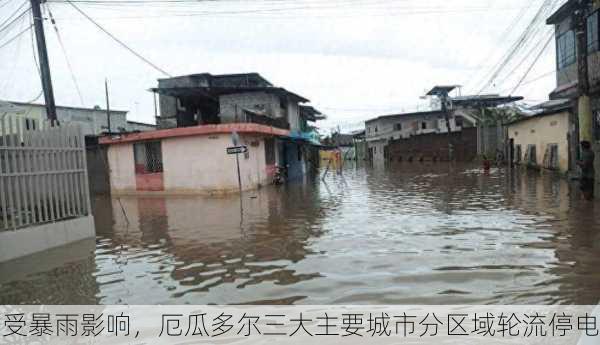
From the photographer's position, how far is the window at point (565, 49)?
19.5 meters

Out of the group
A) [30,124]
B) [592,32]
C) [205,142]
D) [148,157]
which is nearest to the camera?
[30,124]

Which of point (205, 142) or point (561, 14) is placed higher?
point (561, 14)

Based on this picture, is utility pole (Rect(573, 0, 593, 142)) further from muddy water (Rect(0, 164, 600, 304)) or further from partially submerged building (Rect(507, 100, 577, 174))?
partially submerged building (Rect(507, 100, 577, 174))

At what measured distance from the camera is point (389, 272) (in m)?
6.45

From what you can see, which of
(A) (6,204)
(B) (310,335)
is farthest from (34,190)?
(B) (310,335)

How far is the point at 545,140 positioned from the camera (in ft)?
82.3

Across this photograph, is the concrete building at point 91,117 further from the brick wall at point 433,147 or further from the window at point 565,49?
the window at point 565,49

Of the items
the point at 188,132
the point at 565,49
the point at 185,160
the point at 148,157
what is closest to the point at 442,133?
the point at 565,49

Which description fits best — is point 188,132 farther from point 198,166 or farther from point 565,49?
point 565,49

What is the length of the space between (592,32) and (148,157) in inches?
771

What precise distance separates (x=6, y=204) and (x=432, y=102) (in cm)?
5550

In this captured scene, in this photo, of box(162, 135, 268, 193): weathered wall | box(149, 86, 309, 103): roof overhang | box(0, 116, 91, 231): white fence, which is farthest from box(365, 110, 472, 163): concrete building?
box(0, 116, 91, 231): white fence

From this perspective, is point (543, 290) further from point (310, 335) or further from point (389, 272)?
point (310, 335)

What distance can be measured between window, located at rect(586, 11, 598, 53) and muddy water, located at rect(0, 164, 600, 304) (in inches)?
292
